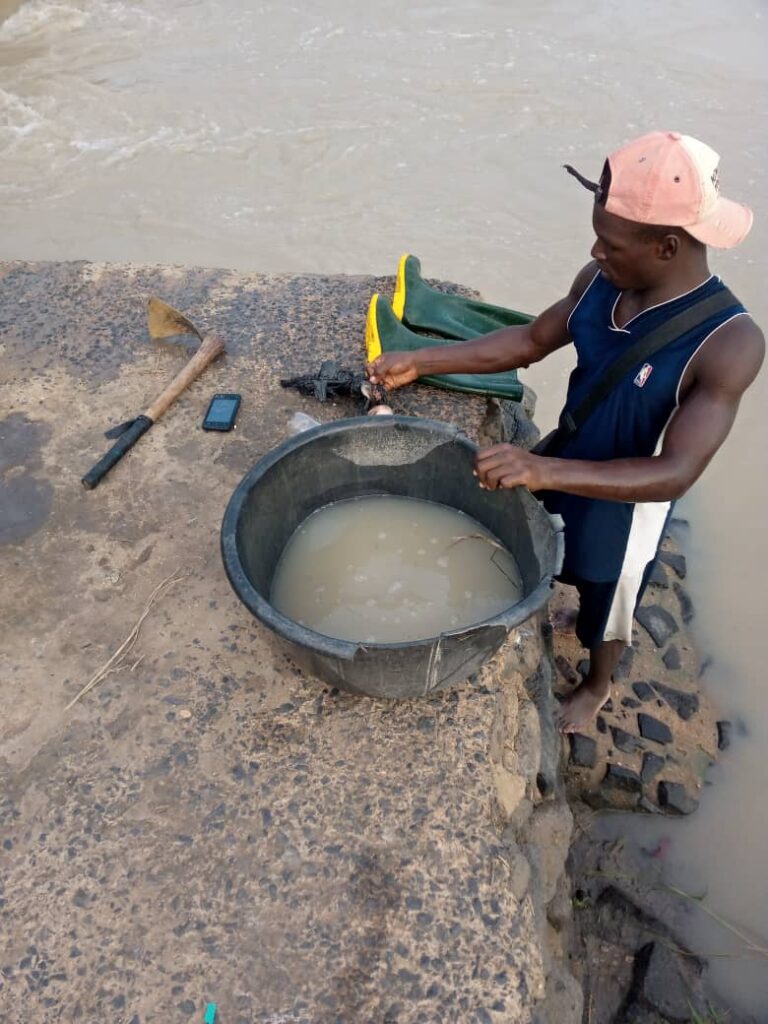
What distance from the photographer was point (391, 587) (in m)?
2.13

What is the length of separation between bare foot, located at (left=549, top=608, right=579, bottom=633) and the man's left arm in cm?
146

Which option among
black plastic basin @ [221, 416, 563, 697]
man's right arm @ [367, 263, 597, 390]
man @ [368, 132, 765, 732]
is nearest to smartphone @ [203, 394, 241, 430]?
man's right arm @ [367, 263, 597, 390]

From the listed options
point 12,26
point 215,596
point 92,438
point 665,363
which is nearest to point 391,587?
point 215,596

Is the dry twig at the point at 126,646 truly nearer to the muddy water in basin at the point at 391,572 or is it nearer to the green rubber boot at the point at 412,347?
the muddy water in basin at the point at 391,572

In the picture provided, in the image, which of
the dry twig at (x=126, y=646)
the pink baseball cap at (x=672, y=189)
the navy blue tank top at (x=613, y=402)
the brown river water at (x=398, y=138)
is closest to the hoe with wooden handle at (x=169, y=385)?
the dry twig at (x=126, y=646)

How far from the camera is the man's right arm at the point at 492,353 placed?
2.32 meters

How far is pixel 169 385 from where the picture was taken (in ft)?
9.66

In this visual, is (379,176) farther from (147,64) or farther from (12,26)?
(12,26)

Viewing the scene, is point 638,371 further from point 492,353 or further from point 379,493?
point 379,493

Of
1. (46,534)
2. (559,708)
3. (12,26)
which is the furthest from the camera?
(12,26)

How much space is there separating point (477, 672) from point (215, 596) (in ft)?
2.73

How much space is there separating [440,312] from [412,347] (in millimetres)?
325

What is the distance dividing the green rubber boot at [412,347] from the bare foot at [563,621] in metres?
0.99

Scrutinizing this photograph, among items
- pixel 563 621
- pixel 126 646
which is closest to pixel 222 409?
pixel 126 646
